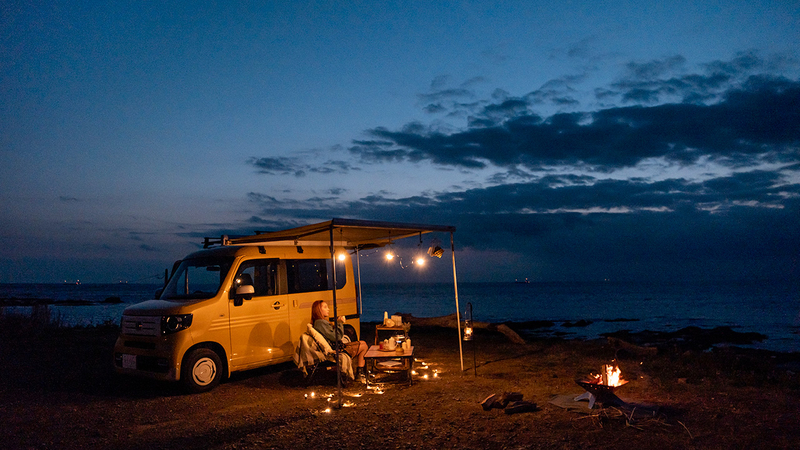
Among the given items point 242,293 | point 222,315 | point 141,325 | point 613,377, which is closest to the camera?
point 613,377

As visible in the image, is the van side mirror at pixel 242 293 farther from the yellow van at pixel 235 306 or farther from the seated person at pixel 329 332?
the seated person at pixel 329 332

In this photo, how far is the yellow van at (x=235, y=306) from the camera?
684 cm

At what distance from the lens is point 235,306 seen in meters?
7.43

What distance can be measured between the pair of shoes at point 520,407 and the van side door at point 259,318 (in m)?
4.01

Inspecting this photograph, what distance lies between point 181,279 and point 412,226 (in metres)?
4.05

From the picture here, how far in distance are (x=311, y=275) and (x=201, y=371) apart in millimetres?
2505

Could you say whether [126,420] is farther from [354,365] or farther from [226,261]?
[354,365]

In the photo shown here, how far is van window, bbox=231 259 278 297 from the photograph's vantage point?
7.67 m

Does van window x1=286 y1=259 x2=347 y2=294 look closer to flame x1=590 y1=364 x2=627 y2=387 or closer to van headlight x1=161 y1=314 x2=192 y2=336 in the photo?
van headlight x1=161 y1=314 x2=192 y2=336

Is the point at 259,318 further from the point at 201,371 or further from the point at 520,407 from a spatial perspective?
the point at 520,407

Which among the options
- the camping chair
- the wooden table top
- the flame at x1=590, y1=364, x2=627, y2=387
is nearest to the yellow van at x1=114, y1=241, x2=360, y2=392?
the camping chair

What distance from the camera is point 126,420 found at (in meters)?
5.88

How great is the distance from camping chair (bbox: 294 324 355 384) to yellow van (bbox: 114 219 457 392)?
59 cm

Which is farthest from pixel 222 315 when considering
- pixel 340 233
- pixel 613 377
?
pixel 613 377
